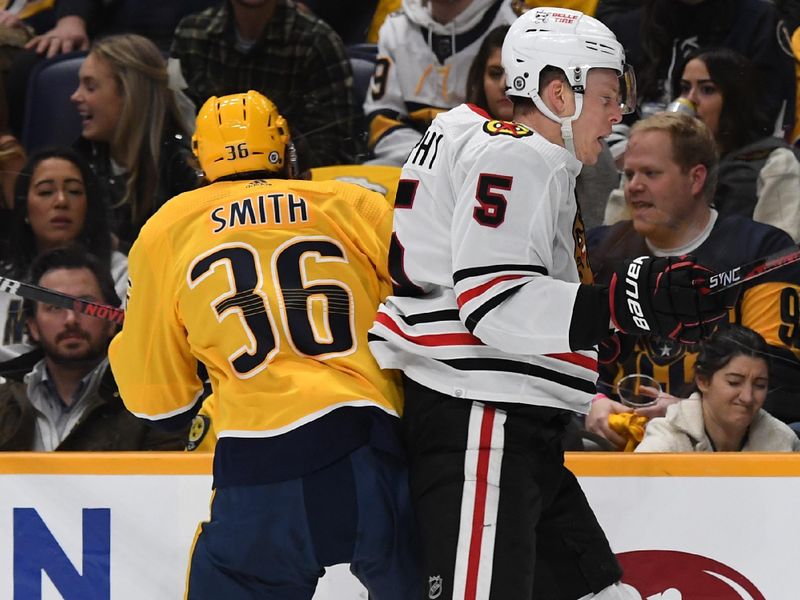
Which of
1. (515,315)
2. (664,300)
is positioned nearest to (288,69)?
(515,315)

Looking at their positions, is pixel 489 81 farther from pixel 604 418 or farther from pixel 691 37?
pixel 604 418

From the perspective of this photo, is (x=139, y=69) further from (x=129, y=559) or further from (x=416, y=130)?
(x=129, y=559)

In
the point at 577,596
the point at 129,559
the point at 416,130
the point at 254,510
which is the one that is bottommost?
the point at 129,559

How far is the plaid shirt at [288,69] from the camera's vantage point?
401cm

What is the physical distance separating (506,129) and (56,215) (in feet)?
6.71

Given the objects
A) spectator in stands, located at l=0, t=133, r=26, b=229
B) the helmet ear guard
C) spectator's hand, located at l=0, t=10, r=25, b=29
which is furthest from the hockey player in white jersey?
A: spectator's hand, located at l=0, t=10, r=25, b=29

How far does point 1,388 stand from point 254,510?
149cm

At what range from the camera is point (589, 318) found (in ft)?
6.57

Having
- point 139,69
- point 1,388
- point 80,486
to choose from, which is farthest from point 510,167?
point 139,69

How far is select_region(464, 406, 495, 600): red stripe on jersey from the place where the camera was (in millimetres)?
2049

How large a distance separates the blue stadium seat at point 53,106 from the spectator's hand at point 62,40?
0.42 feet

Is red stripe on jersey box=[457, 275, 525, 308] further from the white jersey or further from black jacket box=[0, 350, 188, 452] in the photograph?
black jacket box=[0, 350, 188, 452]

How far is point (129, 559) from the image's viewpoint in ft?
9.66

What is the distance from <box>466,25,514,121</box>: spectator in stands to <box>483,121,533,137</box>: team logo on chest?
5.34ft
